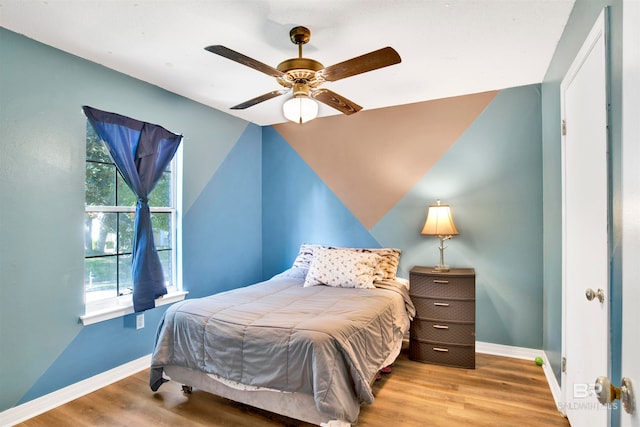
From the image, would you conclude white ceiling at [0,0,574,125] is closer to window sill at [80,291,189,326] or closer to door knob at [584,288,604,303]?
door knob at [584,288,604,303]

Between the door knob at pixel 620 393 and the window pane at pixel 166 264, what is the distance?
336 cm

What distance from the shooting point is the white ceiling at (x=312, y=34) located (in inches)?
79.0

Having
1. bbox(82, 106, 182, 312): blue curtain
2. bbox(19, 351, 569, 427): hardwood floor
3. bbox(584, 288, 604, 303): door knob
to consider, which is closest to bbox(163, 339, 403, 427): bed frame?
bbox(19, 351, 569, 427): hardwood floor

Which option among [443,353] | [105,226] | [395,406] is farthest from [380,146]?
[105,226]

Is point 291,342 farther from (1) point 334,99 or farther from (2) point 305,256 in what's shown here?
(2) point 305,256

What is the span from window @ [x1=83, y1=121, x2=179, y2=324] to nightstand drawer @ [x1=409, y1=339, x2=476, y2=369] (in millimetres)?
2516

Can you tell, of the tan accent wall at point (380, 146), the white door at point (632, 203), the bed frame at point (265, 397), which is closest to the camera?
the white door at point (632, 203)

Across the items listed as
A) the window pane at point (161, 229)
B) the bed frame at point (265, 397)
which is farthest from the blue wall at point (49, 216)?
the bed frame at point (265, 397)

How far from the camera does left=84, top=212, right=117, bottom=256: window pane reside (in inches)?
107

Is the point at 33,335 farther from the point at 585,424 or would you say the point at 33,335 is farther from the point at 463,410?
the point at 585,424

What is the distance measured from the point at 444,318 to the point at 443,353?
11.9 inches

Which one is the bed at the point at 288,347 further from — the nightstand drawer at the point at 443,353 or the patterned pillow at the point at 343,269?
the nightstand drawer at the point at 443,353

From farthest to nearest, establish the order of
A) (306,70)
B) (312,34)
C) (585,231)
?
(312,34)
(306,70)
(585,231)

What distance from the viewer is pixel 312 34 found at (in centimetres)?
230
